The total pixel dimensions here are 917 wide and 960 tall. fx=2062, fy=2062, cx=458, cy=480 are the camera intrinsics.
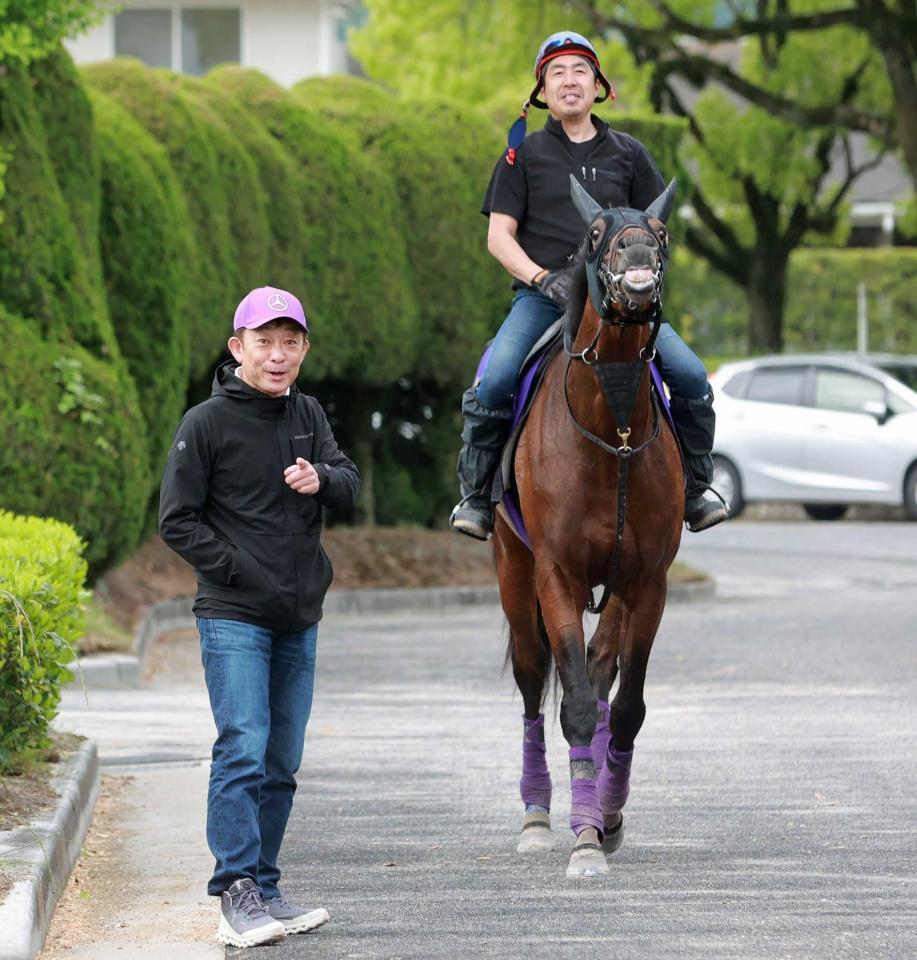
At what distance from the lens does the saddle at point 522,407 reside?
8320 mm

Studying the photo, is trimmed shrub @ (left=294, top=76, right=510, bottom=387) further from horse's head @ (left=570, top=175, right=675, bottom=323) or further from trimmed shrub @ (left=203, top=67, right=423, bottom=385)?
horse's head @ (left=570, top=175, right=675, bottom=323)

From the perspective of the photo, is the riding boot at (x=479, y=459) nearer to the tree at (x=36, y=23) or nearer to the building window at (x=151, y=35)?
the tree at (x=36, y=23)

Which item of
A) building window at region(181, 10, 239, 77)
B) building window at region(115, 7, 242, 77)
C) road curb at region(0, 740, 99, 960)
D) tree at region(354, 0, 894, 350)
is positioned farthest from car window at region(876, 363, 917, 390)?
road curb at region(0, 740, 99, 960)

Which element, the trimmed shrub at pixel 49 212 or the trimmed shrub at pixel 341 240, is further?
the trimmed shrub at pixel 341 240

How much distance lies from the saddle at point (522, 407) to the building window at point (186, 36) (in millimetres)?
34688

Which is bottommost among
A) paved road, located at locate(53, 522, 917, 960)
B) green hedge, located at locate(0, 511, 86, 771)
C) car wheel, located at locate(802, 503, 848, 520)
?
car wheel, located at locate(802, 503, 848, 520)

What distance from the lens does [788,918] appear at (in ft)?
21.4

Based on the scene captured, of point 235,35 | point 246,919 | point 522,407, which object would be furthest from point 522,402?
point 235,35

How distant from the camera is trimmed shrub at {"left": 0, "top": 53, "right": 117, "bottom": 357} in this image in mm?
14836

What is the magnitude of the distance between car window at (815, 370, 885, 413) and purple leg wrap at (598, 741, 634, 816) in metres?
19.5

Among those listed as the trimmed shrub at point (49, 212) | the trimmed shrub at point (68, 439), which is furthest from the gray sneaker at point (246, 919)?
the trimmed shrub at point (49, 212)

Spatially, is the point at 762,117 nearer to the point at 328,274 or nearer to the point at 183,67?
the point at 183,67

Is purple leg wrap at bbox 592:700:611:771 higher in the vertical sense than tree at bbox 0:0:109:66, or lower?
lower

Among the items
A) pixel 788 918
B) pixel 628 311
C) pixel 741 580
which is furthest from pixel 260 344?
pixel 741 580
